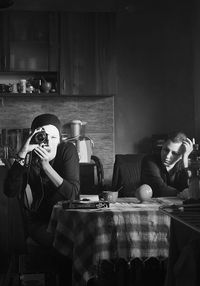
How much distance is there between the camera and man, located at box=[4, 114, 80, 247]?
2.79 m

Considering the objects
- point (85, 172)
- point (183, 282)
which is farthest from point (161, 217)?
point (85, 172)

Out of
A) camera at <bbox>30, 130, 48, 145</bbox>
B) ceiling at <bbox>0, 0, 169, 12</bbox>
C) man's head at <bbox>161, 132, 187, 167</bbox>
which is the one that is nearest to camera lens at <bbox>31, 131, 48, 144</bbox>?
camera at <bbox>30, 130, 48, 145</bbox>

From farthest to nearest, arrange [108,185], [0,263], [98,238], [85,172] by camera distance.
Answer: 1. [108,185]
2. [85,172]
3. [0,263]
4. [98,238]

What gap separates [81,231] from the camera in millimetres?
2127

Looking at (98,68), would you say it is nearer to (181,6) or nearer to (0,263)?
(181,6)

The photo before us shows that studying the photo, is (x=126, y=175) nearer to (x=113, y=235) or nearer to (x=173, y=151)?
(x=173, y=151)

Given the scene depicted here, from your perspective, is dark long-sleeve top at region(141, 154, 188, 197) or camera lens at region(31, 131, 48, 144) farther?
dark long-sleeve top at region(141, 154, 188, 197)

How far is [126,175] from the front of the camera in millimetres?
3471

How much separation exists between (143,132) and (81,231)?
2.76 metres

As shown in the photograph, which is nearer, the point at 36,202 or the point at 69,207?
the point at 69,207

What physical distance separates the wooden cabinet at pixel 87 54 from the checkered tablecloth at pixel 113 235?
2.41m

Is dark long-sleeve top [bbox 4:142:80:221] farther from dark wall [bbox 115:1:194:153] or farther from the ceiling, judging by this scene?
the ceiling

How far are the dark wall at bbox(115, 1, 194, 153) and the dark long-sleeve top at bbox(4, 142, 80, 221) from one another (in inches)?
73.3

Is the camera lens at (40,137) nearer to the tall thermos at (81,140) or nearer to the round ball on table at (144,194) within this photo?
the round ball on table at (144,194)
